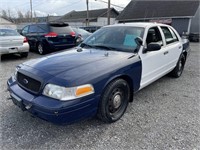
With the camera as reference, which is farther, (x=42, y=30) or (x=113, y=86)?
(x=42, y=30)

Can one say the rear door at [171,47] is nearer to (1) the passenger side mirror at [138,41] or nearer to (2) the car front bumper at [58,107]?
(1) the passenger side mirror at [138,41]

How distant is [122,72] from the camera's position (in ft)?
8.98

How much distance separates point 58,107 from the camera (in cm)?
208

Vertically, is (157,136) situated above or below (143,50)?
below

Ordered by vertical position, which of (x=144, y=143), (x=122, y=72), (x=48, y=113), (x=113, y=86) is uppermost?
(x=122, y=72)

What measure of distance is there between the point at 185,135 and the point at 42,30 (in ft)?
26.1

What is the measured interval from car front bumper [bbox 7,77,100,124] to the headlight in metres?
0.05

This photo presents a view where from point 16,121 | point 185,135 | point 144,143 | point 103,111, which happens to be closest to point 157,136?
point 144,143

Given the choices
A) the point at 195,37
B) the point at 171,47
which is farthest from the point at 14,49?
the point at 195,37

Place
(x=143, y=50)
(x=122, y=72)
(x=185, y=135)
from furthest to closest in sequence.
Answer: (x=143, y=50) → (x=122, y=72) → (x=185, y=135)

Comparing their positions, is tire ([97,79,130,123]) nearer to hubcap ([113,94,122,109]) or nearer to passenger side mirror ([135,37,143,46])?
hubcap ([113,94,122,109])

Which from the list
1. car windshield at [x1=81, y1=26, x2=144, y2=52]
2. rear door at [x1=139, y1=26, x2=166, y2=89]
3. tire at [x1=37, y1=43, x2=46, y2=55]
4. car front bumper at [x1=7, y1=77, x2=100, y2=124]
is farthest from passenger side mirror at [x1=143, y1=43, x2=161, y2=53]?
tire at [x1=37, y1=43, x2=46, y2=55]

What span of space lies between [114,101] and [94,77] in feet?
2.25

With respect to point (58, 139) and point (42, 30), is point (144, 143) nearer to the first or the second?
point (58, 139)
